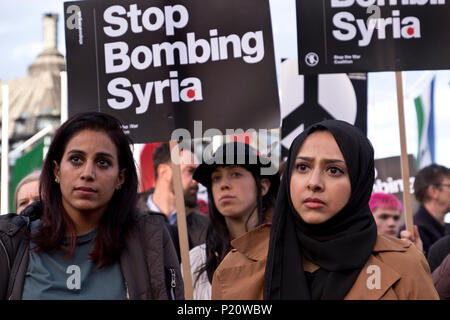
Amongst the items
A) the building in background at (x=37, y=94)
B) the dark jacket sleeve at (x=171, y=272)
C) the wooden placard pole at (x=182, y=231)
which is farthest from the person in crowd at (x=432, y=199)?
the building in background at (x=37, y=94)

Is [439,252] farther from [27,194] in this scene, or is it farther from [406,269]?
[27,194]

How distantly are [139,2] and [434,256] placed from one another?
2443mm

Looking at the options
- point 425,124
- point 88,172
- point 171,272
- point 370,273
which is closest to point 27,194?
point 88,172

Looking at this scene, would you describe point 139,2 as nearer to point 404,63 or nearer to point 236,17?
point 236,17

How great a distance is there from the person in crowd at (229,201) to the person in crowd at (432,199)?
263 cm

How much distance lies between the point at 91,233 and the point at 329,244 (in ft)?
3.68

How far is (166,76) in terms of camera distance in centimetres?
525

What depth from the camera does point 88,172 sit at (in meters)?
3.69

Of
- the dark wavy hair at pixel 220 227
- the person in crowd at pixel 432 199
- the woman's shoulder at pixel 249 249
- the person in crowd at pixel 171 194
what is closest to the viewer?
the woman's shoulder at pixel 249 249

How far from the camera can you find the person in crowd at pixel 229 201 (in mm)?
5016

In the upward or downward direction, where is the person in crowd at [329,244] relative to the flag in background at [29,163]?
downward

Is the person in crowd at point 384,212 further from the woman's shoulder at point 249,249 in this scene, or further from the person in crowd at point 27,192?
the woman's shoulder at point 249,249

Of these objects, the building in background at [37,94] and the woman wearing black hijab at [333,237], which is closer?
the woman wearing black hijab at [333,237]
